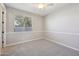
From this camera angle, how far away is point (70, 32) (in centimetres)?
338

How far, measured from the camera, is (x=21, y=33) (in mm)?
4289

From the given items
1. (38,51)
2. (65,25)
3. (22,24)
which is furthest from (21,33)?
(65,25)

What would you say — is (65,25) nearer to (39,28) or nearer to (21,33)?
(39,28)

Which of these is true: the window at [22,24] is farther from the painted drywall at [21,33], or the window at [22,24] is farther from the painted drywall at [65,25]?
the painted drywall at [65,25]

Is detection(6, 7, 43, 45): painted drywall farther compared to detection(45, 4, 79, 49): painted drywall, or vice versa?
detection(6, 7, 43, 45): painted drywall

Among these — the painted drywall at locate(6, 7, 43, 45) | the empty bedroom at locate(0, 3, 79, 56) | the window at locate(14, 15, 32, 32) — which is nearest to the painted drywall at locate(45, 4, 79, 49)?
the empty bedroom at locate(0, 3, 79, 56)

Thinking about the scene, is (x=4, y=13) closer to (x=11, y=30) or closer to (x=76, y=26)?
(x=11, y=30)

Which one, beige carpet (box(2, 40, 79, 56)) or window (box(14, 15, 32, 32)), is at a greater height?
window (box(14, 15, 32, 32))

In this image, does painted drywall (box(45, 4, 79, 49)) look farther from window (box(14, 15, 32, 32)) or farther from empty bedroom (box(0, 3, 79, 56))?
window (box(14, 15, 32, 32))

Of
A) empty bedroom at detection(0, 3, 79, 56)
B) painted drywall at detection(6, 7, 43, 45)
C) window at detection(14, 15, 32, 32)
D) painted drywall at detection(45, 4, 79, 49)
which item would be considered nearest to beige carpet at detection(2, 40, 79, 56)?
empty bedroom at detection(0, 3, 79, 56)

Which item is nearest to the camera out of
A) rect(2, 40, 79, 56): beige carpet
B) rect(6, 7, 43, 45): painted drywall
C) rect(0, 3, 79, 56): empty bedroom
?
rect(2, 40, 79, 56): beige carpet

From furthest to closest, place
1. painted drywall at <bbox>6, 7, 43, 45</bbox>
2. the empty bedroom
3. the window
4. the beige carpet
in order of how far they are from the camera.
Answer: the window, painted drywall at <bbox>6, 7, 43, 45</bbox>, the empty bedroom, the beige carpet

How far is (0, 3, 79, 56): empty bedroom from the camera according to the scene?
10.2 ft

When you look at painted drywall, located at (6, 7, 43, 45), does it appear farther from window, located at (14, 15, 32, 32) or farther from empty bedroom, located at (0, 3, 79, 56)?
window, located at (14, 15, 32, 32)
